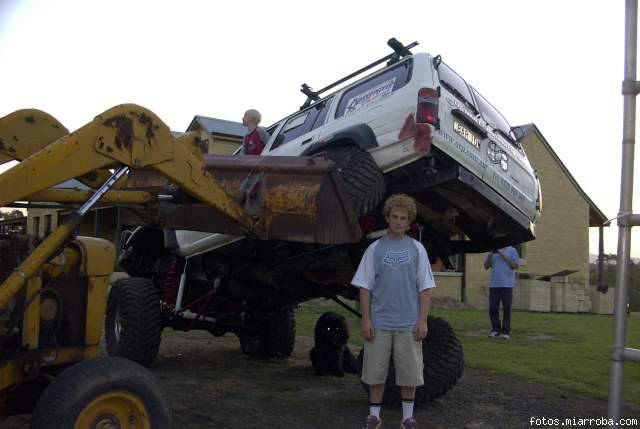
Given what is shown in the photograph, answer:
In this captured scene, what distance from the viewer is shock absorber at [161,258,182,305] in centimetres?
682

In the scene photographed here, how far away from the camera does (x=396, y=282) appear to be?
4059 millimetres

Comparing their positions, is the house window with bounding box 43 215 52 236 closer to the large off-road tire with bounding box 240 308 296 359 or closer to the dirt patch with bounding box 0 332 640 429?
the dirt patch with bounding box 0 332 640 429

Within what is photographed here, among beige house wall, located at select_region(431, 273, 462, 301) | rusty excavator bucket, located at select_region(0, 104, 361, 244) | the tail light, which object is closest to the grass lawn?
the tail light

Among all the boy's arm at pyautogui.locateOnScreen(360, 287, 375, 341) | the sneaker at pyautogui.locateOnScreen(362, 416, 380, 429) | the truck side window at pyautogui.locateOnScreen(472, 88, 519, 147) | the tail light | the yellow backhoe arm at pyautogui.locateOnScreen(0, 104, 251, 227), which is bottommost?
the sneaker at pyautogui.locateOnScreen(362, 416, 380, 429)

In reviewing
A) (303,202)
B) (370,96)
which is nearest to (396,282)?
(303,202)

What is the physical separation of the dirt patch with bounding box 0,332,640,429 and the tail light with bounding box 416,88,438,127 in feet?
7.04

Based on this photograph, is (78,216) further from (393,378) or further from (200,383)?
(200,383)

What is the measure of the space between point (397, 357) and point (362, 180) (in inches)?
50.2

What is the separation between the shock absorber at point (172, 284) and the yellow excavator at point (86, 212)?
7.42 feet

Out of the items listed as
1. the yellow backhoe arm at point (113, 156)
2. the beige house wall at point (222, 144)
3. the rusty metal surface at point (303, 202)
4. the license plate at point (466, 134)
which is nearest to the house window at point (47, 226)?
the yellow backhoe arm at point (113, 156)

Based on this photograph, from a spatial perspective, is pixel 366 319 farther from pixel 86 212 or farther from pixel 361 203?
pixel 86 212

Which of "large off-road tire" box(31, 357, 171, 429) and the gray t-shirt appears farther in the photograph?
the gray t-shirt

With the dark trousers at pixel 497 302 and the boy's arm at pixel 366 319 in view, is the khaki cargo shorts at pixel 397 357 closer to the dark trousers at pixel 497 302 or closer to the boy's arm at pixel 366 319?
the boy's arm at pixel 366 319

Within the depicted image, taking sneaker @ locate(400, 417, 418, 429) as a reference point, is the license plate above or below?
above
